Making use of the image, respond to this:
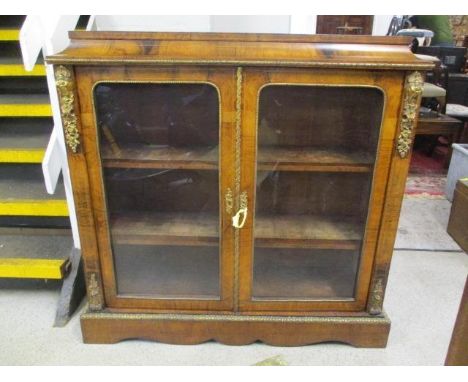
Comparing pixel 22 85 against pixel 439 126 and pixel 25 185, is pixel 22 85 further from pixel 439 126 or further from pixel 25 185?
pixel 439 126

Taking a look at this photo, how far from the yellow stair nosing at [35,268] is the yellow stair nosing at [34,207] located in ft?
0.57

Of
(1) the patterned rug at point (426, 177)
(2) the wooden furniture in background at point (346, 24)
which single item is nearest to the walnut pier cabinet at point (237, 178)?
(1) the patterned rug at point (426, 177)

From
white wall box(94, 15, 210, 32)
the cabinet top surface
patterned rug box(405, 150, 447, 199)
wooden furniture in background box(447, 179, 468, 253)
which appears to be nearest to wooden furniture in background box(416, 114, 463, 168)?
patterned rug box(405, 150, 447, 199)

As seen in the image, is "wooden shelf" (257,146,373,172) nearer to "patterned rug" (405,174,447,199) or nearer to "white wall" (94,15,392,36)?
"white wall" (94,15,392,36)

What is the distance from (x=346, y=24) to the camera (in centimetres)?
376

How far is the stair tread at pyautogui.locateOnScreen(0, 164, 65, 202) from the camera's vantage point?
1498mm

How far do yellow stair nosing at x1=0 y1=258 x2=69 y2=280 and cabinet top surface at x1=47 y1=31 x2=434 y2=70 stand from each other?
2.49 feet

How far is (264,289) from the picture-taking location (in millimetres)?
1254

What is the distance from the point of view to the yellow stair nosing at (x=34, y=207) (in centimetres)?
144

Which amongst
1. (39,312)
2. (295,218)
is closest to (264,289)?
(295,218)

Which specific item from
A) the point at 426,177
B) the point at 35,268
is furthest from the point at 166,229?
the point at 426,177

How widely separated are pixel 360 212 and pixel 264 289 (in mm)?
387

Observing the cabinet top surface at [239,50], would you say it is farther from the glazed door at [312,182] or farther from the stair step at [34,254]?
the stair step at [34,254]

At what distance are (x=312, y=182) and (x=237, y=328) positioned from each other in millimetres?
524
